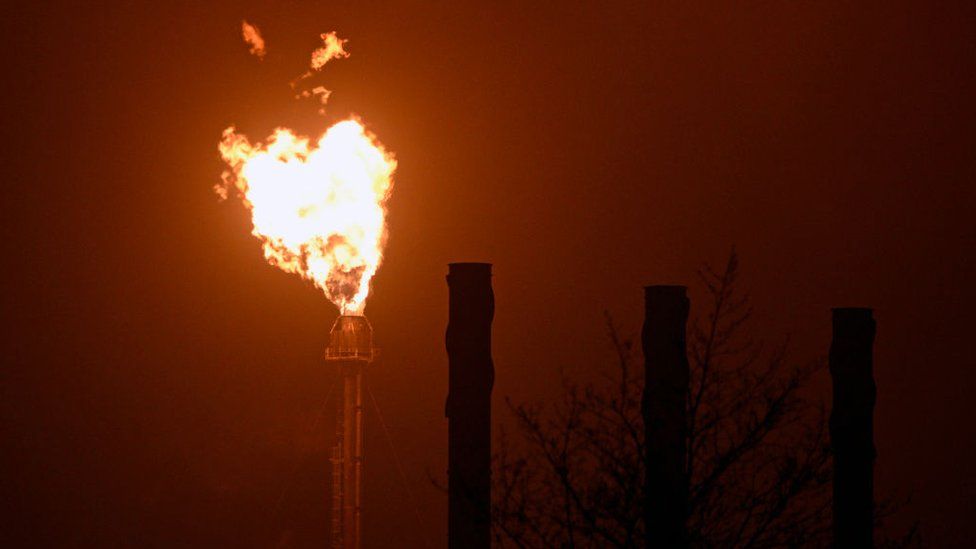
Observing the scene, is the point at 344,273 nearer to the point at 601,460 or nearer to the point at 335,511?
the point at 335,511

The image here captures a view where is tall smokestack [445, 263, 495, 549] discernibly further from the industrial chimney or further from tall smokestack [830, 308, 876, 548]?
the industrial chimney

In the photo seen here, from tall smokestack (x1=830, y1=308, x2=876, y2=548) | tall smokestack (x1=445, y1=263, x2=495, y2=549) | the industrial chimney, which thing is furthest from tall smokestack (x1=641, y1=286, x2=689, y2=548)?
the industrial chimney

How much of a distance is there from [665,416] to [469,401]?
8.51 ft

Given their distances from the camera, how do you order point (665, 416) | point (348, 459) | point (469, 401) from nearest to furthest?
point (665, 416), point (469, 401), point (348, 459)

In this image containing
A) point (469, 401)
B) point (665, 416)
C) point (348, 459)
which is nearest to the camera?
point (665, 416)

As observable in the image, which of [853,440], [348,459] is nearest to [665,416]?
[853,440]

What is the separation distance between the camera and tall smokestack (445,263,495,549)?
20250mm

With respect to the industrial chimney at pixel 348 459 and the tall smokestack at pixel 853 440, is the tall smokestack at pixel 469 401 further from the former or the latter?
the industrial chimney at pixel 348 459

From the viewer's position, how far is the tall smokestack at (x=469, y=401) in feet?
66.4

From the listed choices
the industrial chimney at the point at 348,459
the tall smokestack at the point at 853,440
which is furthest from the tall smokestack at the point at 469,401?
the industrial chimney at the point at 348,459

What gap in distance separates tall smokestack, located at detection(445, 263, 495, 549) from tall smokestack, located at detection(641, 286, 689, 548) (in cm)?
205

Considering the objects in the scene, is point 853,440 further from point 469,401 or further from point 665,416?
point 469,401

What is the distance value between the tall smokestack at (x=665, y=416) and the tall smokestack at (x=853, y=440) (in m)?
2.28

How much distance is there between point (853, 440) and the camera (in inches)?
807
